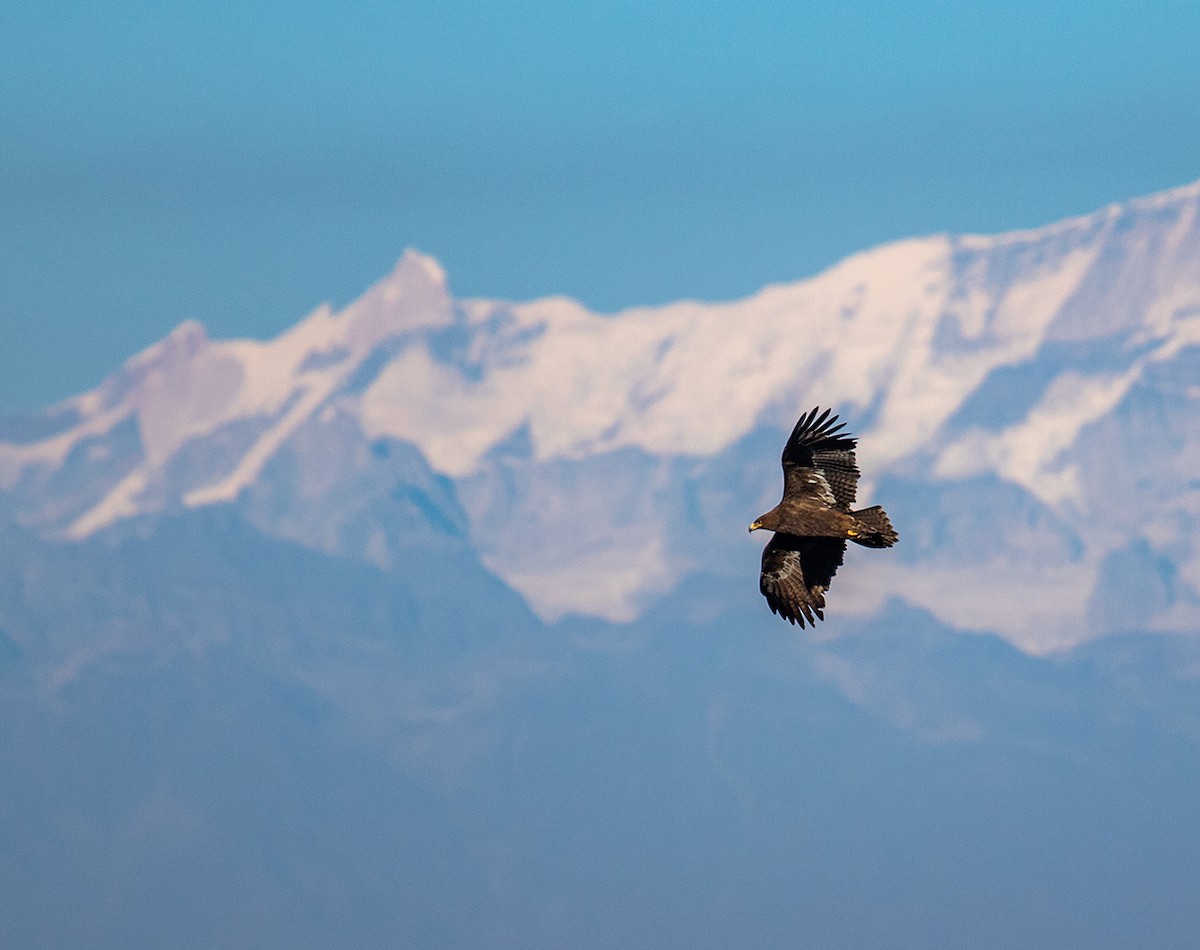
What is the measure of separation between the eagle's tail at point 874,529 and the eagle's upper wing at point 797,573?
248 centimetres

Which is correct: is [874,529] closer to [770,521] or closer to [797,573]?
[770,521]

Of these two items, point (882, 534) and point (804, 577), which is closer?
point (882, 534)

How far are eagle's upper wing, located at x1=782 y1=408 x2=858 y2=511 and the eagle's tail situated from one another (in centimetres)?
166

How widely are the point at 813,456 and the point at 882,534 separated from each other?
384 cm

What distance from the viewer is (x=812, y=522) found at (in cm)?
5516

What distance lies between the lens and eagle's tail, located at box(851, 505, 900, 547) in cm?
5344

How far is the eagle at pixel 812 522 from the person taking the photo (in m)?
54.6

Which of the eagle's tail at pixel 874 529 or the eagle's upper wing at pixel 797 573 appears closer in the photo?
the eagle's tail at pixel 874 529

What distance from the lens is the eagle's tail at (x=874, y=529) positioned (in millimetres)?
53438

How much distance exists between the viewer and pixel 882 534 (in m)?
53.6

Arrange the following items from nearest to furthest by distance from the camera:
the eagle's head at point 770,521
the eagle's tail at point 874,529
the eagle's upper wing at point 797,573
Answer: the eagle's tail at point 874,529
the eagle's head at point 770,521
the eagle's upper wing at point 797,573

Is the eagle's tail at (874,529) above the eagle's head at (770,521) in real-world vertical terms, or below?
below

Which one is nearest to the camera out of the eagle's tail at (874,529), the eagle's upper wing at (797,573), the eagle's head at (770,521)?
the eagle's tail at (874,529)

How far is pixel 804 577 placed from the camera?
57594 mm
